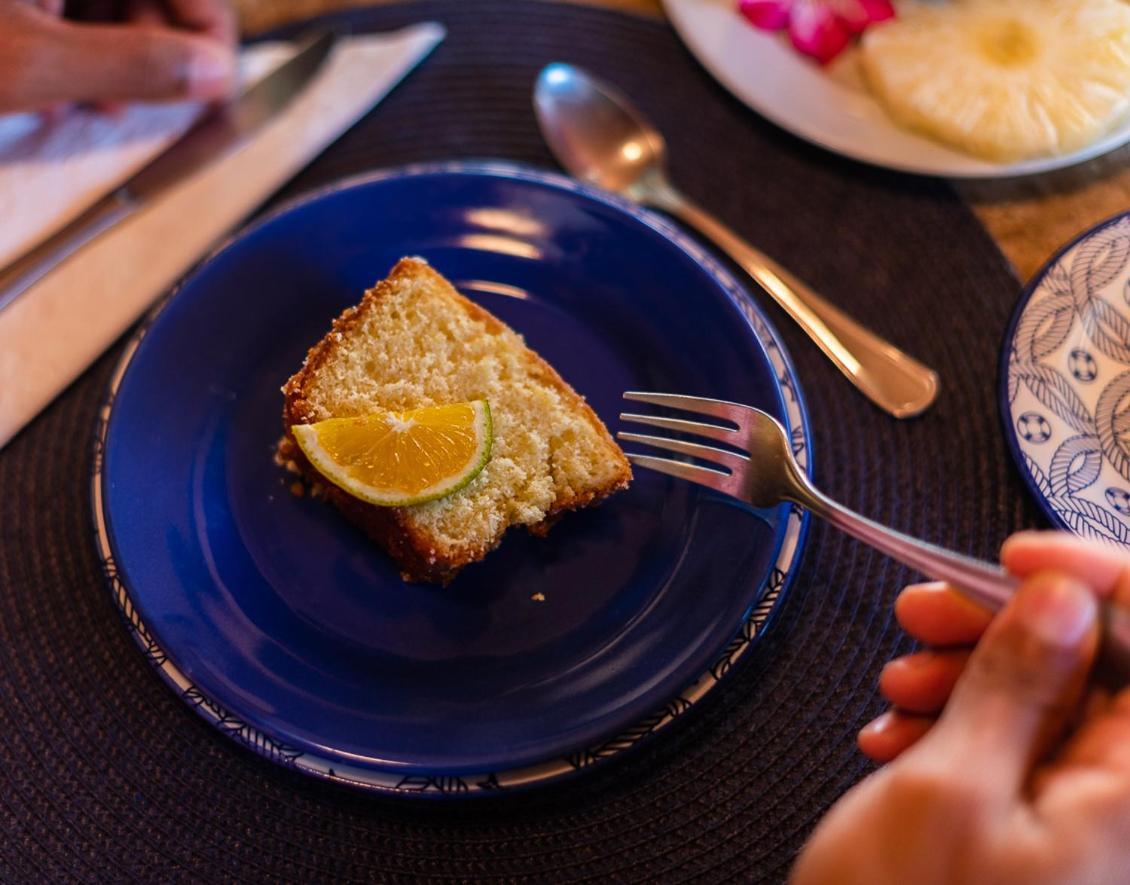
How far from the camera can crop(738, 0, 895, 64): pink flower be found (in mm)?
2199

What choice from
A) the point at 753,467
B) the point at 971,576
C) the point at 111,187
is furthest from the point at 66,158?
the point at 971,576

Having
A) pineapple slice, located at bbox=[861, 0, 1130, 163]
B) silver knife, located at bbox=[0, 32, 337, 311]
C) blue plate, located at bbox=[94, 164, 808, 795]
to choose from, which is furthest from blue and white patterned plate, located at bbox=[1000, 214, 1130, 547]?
silver knife, located at bbox=[0, 32, 337, 311]

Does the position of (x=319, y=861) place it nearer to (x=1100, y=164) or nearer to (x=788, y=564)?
(x=788, y=564)

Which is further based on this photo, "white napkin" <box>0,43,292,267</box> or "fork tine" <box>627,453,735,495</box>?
"white napkin" <box>0,43,292,267</box>

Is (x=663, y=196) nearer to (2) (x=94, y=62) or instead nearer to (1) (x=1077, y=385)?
(1) (x=1077, y=385)

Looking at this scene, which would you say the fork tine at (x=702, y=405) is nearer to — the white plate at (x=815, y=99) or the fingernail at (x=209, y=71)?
the white plate at (x=815, y=99)

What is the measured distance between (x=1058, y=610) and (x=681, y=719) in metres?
0.66

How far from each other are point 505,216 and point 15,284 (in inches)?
42.7

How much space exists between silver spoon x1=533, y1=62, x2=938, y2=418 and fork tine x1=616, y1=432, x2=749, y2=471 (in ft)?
1.43

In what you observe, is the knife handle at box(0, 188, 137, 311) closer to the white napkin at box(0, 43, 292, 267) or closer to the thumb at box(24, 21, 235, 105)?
the white napkin at box(0, 43, 292, 267)

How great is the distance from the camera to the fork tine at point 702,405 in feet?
5.28

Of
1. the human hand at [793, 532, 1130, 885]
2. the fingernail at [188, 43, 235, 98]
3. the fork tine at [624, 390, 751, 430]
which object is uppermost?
the fingernail at [188, 43, 235, 98]

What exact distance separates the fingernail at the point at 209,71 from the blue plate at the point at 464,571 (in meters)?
0.52

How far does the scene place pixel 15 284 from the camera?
1903 mm
